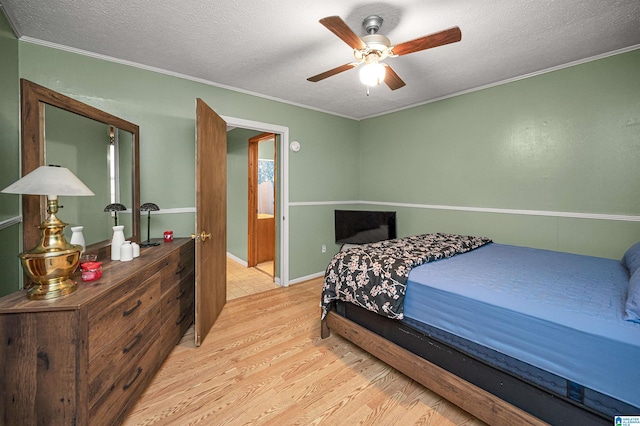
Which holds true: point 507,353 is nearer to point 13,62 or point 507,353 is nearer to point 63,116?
point 63,116

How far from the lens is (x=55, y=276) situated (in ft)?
4.16

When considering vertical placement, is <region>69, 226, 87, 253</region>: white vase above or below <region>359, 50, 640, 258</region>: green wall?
below

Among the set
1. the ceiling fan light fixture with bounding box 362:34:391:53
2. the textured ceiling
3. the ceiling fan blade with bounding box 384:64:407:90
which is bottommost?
the ceiling fan blade with bounding box 384:64:407:90

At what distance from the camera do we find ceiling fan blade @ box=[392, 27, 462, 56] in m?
1.49

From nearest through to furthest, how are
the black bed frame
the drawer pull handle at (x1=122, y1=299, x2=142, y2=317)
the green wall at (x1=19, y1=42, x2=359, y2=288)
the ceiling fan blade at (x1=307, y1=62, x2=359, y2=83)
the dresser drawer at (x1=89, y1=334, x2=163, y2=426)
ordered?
the black bed frame, the dresser drawer at (x1=89, y1=334, x2=163, y2=426), the drawer pull handle at (x1=122, y1=299, x2=142, y2=317), the ceiling fan blade at (x1=307, y1=62, x2=359, y2=83), the green wall at (x1=19, y1=42, x2=359, y2=288)

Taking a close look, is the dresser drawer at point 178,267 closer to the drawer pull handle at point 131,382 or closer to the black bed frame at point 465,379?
the drawer pull handle at point 131,382

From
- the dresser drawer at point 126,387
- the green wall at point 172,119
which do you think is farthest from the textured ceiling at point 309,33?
the dresser drawer at point 126,387

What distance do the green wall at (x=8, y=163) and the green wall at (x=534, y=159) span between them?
3.82 meters

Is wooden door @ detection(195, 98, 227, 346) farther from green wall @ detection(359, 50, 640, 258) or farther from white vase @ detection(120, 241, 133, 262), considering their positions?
green wall @ detection(359, 50, 640, 258)

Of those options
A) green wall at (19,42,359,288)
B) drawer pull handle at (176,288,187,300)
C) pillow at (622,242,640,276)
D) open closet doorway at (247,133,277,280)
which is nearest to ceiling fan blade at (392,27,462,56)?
pillow at (622,242,640,276)

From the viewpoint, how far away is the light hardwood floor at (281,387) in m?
1.56

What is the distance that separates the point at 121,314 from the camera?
4.79 ft

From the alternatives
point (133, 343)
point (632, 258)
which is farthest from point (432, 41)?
point (133, 343)

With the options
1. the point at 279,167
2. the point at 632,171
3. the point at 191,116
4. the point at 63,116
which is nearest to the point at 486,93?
the point at 632,171
